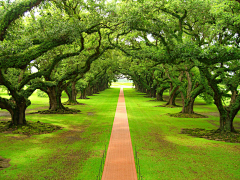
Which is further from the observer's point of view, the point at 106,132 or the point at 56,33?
the point at 106,132

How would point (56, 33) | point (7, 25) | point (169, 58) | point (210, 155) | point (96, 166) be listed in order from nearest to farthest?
point (96, 166), point (210, 155), point (7, 25), point (56, 33), point (169, 58)

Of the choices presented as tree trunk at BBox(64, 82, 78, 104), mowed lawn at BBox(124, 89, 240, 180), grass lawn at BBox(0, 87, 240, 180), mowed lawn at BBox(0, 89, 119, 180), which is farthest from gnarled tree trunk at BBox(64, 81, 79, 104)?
mowed lawn at BBox(124, 89, 240, 180)

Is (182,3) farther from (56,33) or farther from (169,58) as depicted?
(56,33)

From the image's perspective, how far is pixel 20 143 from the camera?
34.0 feet

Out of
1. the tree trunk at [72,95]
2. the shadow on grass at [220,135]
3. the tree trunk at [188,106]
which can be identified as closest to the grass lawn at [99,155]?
the shadow on grass at [220,135]

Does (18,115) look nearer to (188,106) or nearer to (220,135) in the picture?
(220,135)

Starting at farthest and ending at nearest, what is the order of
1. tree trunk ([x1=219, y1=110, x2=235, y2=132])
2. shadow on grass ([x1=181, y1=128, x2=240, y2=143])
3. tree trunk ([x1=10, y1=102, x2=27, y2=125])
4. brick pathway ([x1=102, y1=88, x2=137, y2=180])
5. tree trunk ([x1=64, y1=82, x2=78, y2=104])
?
tree trunk ([x1=64, y1=82, x2=78, y2=104]) < tree trunk ([x1=10, y1=102, x2=27, y2=125]) < tree trunk ([x1=219, y1=110, x2=235, y2=132]) < shadow on grass ([x1=181, y1=128, x2=240, y2=143]) < brick pathway ([x1=102, y1=88, x2=137, y2=180])

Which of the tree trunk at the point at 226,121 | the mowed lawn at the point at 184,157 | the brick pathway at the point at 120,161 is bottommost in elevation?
the mowed lawn at the point at 184,157

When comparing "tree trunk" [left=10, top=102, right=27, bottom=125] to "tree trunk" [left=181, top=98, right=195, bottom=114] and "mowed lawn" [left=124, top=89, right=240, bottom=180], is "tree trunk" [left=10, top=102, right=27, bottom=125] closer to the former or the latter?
"mowed lawn" [left=124, top=89, right=240, bottom=180]

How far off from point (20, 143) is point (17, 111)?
385 centimetres

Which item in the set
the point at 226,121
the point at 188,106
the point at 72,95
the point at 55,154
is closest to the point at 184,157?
the point at 226,121

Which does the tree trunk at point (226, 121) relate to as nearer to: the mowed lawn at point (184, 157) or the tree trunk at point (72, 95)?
the mowed lawn at point (184, 157)

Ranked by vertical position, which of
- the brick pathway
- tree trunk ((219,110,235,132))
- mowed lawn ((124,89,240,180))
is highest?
tree trunk ((219,110,235,132))

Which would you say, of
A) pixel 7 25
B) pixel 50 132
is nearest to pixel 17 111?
pixel 50 132
